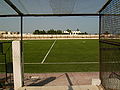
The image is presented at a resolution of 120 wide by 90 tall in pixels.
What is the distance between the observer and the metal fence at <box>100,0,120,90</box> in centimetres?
392

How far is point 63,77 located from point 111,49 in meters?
2.93

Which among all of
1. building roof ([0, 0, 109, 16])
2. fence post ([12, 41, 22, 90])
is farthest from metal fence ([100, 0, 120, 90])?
fence post ([12, 41, 22, 90])

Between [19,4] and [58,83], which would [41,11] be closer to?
[19,4]

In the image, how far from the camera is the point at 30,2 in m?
4.64

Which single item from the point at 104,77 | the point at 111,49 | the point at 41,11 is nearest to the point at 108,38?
the point at 111,49

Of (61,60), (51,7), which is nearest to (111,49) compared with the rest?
(51,7)

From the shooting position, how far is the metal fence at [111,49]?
3.92 meters

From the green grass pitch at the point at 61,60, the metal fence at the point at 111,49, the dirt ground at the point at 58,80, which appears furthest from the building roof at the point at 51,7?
the green grass pitch at the point at 61,60

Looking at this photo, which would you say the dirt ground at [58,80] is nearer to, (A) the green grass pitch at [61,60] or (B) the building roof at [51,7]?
(A) the green grass pitch at [61,60]

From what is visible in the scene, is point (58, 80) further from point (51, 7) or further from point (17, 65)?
point (51, 7)

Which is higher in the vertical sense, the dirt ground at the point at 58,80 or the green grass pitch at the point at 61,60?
the green grass pitch at the point at 61,60

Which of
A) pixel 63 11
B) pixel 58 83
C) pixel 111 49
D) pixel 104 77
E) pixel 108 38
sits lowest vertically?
pixel 58 83

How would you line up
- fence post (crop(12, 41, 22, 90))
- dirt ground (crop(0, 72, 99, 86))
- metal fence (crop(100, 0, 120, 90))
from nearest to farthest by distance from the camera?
metal fence (crop(100, 0, 120, 90)) → fence post (crop(12, 41, 22, 90)) → dirt ground (crop(0, 72, 99, 86))

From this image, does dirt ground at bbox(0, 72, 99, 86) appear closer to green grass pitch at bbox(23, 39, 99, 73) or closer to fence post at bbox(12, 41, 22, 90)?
fence post at bbox(12, 41, 22, 90)
